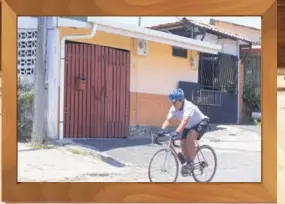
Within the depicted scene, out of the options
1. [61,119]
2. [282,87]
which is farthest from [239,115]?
[61,119]

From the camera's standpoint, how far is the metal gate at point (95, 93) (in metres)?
2.94

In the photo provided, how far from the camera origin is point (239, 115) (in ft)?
9.76

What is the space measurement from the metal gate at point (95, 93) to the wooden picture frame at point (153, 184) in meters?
0.23

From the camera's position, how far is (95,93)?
2.97 meters

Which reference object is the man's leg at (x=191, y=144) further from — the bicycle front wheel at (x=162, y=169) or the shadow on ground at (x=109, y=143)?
the shadow on ground at (x=109, y=143)

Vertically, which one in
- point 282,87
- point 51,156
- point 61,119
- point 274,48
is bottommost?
point 51,156

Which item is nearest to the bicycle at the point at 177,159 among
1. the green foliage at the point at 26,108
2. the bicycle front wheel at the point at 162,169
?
the bicycle front wheel at the point at 162,169

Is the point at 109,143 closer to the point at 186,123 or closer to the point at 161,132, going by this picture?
the point at 161,132

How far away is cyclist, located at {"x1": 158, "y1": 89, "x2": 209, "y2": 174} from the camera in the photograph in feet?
9.61

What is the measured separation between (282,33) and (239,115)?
0.50m

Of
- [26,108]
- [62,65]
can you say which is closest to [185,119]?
[62,65]

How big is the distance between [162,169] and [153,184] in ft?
0.31

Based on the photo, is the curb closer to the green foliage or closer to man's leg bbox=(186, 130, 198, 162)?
the green foliage

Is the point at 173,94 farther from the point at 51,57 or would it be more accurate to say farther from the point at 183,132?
the point at 51,57
